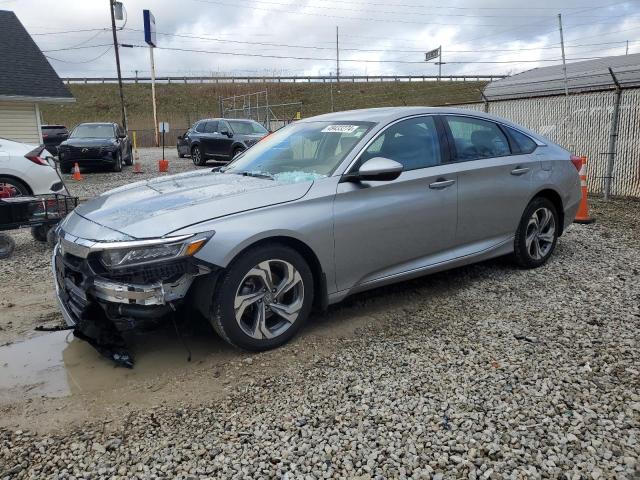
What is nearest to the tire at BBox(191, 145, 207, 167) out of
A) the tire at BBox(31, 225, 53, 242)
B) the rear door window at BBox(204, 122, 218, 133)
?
the rear door window at BBox(204, 122, 218, 133)

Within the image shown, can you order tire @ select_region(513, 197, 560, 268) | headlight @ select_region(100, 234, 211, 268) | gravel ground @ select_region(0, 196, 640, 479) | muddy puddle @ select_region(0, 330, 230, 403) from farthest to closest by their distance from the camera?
tire @ select_region(513, 197, 560, 268) → muddy puddle @ select_region(0, 330, 230, 403) → headlight @ select_region(100, 234, 211, 268) → gravel ground @ select_region(0, 196, 640, 479)

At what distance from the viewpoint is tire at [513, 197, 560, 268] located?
17.0ft

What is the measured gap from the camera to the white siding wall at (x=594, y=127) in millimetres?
9719

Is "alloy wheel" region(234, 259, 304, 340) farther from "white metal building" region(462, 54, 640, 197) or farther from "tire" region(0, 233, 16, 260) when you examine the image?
"white metal building" region(462, 54, 640, 197)

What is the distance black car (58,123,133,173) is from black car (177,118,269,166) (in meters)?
2.60

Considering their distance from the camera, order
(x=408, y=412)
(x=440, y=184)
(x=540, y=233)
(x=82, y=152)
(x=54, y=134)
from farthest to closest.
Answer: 1. (x=54, y=134)
2. (x=82, y=152)
3. (x=540, y=233)
4. (x=440, y=184)
5. (x=408, y=412)

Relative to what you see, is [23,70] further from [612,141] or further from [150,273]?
[150,273]

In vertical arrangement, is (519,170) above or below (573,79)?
below

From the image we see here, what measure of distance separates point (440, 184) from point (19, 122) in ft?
57.8

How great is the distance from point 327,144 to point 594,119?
8.29m

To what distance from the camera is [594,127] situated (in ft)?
34.4

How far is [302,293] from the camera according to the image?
3672 mm

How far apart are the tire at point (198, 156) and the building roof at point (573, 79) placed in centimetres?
1030

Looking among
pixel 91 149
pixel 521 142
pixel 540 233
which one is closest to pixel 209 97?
pixel 91 149
